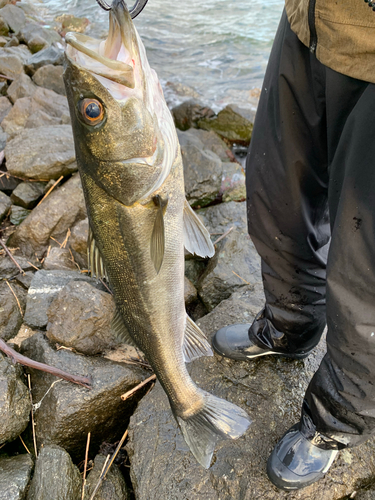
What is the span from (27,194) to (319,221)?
368cm

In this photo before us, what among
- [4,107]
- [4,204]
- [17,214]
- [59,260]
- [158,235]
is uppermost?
[158,235]

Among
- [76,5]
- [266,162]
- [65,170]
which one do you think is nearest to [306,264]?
[266,162]

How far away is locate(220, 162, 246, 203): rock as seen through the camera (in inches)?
219

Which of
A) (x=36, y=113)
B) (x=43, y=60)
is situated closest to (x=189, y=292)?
(x=36, y=113)

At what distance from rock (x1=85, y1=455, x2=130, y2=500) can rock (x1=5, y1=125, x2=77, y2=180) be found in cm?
332

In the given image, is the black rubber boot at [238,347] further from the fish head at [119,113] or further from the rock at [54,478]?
the fish head at [119,113]

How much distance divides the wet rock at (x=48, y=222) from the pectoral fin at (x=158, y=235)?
9.30 ft

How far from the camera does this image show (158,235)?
188 cm

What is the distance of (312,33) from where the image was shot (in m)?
1.63

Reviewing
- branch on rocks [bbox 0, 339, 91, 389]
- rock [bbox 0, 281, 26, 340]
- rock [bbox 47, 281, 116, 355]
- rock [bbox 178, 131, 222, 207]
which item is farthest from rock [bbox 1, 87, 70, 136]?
branch on rocks [bbox 0, 339, 91, 389]

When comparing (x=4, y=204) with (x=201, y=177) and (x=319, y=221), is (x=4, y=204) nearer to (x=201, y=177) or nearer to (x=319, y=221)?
(x=201, y=177)

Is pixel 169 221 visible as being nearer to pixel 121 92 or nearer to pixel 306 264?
pixel 121 92

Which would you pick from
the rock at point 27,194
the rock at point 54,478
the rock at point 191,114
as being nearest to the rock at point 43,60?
the rock at point 191,114

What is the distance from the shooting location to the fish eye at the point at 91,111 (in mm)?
1675
